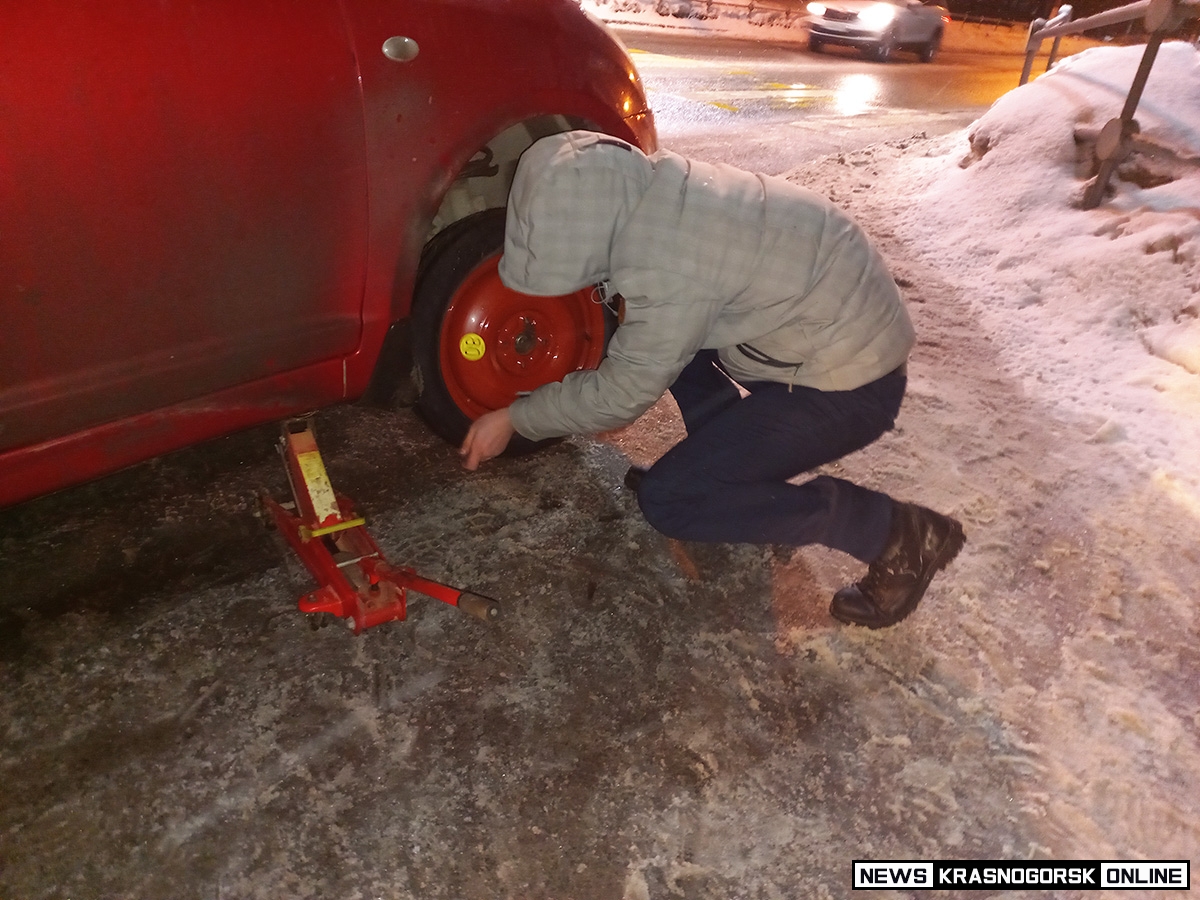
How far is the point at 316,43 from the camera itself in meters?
1.68

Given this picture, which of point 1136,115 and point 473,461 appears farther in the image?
point 1136,115

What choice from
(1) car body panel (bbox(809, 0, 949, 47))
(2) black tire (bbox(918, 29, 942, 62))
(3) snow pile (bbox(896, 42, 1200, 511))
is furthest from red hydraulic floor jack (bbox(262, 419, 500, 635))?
(2) black tire (bbox(918, 29, 942, 62))

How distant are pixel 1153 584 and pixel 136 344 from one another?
2.84 metres

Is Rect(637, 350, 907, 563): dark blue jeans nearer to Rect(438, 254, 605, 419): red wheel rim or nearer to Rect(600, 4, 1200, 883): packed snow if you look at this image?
Rect(600, 4, 1200, 883): packed snow

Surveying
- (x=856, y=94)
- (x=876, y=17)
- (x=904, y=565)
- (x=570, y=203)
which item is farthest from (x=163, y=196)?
(x=876, y=17)

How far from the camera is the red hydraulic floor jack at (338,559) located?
6.23 ft

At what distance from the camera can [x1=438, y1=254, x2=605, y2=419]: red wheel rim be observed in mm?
2373

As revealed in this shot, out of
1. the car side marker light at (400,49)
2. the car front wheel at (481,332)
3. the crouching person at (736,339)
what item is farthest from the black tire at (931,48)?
the car side marker light at (400,49)

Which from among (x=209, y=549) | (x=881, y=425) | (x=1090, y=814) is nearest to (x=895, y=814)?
(x=1090, y=814)

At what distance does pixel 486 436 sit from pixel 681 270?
2.11 ft

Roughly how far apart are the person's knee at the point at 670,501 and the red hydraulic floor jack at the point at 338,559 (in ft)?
1.60

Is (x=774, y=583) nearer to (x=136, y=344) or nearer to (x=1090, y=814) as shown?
(x=1090, y=814)

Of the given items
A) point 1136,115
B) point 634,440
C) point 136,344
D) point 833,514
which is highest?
point 1136,115

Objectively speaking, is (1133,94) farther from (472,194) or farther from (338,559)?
(338,559)
